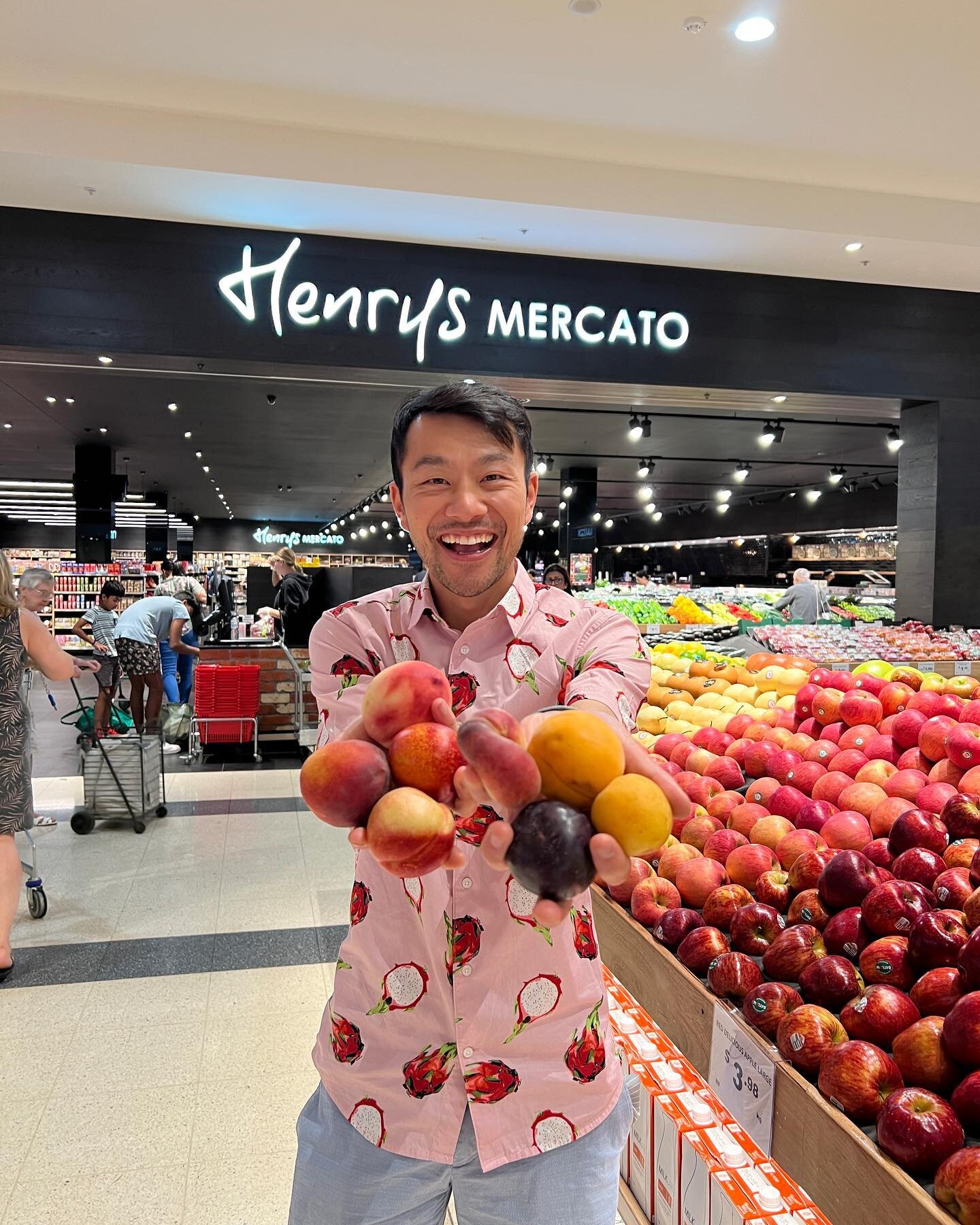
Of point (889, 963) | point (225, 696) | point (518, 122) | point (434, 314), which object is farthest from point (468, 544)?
point (225, 696)

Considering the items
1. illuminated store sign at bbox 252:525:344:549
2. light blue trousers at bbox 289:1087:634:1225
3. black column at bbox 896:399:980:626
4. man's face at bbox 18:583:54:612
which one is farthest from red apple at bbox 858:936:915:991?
illuminated store sign at bbox 252:525:344:549

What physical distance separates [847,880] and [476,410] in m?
1.26

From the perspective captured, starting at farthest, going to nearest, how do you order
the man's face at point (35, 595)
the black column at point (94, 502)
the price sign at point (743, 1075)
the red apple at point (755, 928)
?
the black column at point (94, 502) < the man's face at point (35, 595) < the red apple at point (755, 928) < the price sign at point (743, 1075)

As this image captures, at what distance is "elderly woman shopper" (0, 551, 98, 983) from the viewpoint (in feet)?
11.1

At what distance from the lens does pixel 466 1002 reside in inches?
42.8

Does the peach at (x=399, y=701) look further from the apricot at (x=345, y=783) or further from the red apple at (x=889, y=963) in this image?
the red apple at (x=889, y=963)

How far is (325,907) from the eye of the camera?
A: 13.4 ft

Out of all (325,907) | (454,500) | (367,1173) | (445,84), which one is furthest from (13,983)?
(445,84)

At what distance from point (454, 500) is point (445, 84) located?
420 centimetres

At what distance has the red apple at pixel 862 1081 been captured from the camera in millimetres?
1315

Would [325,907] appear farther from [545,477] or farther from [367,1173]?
[545,477]

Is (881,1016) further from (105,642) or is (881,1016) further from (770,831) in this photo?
(105,642)

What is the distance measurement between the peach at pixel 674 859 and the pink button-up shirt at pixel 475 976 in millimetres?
1004

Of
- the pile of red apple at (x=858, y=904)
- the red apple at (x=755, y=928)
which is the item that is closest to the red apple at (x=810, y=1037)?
the pile of red apple at (x=858, y=904)
